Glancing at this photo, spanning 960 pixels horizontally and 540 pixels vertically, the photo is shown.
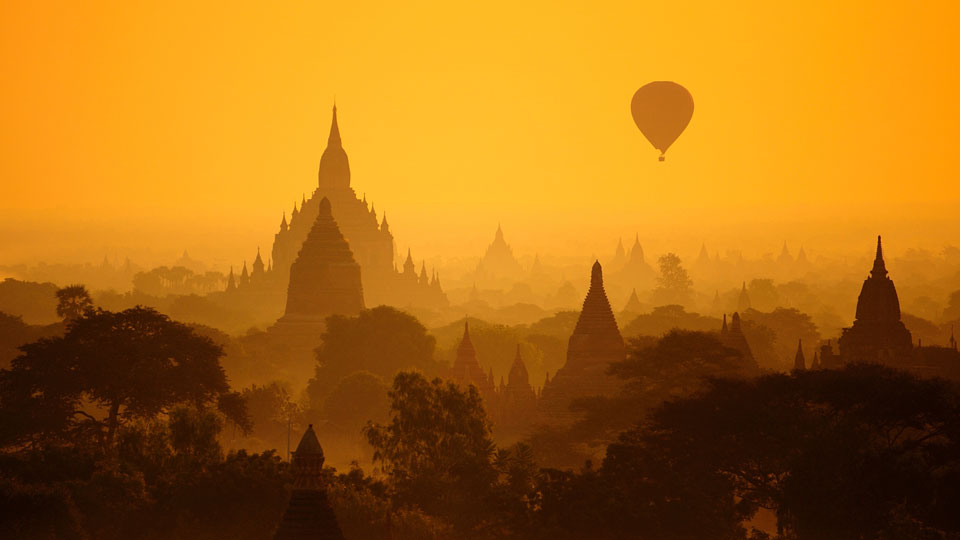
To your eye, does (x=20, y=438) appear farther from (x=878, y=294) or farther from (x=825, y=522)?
(x=878, y=294)

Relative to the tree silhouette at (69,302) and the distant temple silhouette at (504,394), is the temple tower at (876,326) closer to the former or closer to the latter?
the distant temple silhouette at (504,394)

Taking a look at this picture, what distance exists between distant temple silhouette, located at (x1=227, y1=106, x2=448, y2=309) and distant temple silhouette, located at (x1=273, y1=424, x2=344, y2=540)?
344 feet

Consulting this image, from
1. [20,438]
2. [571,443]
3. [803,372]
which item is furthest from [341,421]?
[803,372]

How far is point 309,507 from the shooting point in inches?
1428

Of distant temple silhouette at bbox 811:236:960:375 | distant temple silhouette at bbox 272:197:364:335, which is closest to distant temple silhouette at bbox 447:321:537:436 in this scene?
distant temple silhouette at bbox 811:236:960:375

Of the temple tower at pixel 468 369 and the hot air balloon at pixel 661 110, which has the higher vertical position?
the hot air balloon at pixel 661 110

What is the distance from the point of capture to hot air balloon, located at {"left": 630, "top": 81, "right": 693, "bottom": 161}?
11956 cm

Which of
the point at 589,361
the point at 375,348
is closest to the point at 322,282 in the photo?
the point at 375,348

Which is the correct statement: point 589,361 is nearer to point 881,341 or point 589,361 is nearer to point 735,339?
point 735,339

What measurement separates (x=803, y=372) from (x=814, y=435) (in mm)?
5147

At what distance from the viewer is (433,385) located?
5356 cm

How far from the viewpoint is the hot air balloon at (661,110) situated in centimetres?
11956

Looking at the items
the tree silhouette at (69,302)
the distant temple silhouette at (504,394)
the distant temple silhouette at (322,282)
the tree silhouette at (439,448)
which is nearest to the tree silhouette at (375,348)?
the tree silhouette at (69,302)

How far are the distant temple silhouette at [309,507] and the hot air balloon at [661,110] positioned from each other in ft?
277
